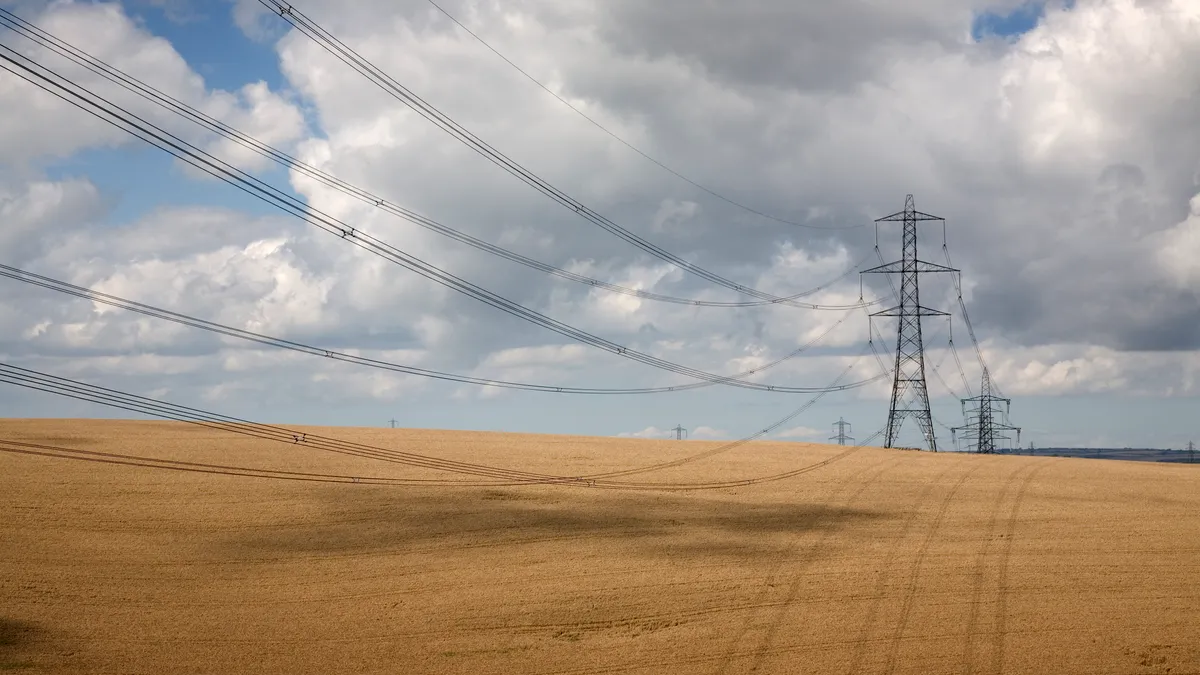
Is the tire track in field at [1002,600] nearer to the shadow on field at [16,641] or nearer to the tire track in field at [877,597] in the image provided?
the tire track in field at [877,597]

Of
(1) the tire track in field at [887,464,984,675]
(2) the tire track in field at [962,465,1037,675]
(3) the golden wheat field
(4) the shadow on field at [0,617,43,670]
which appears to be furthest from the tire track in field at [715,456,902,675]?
(4) the shadow on field at [0,617,43,670]

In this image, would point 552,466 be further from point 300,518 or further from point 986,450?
point 986,450

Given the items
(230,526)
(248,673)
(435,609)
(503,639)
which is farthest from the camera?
(230,526)

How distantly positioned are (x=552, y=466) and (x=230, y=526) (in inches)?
850

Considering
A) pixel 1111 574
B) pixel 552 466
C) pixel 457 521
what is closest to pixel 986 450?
pixel 552 466

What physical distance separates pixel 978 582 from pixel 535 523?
18.0 m

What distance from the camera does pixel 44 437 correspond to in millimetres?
57812

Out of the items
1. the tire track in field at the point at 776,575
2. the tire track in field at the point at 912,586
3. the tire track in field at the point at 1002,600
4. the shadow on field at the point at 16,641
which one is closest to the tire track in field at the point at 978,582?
the tire track in field at the point at 1002,600

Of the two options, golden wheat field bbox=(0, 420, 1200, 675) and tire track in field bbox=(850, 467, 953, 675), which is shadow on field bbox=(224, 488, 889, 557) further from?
tire track in field bbox=(850, 467, 953, 675)

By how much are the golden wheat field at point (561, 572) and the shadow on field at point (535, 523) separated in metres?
0.19

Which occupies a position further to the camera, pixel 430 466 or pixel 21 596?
pixel 430 466

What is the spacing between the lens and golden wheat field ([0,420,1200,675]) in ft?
100

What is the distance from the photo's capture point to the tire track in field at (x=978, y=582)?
30.9 metres

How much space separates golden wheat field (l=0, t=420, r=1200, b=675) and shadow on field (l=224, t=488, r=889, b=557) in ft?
0.62
